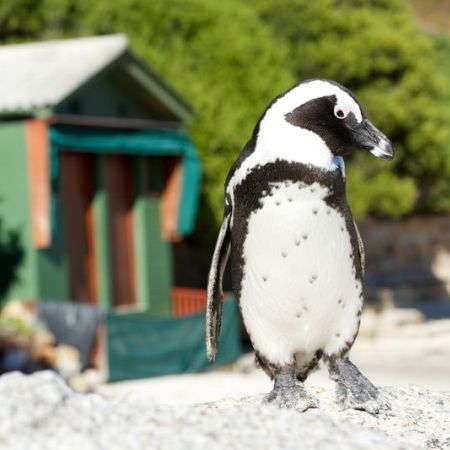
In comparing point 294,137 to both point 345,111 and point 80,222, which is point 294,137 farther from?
point 80,222

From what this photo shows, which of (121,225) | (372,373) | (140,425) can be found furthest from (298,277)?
(372,373)

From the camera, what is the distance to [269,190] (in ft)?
16.7

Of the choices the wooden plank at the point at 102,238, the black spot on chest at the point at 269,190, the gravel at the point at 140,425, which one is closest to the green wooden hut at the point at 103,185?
the wooden plank at the point at 102,238

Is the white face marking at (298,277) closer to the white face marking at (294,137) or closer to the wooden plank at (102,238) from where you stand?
the white face marking at (294,137)

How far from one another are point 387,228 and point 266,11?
6758mm

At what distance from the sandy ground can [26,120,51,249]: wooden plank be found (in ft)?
7.45

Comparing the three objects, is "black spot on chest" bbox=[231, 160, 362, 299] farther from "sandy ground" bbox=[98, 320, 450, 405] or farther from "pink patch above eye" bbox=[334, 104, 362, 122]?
"sandy ground" bbox=[98, 320, 450, 405]

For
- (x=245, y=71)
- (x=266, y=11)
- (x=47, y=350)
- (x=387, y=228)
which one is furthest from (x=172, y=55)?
(x=387, y=228)

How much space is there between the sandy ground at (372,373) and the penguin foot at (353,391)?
5.21 meters

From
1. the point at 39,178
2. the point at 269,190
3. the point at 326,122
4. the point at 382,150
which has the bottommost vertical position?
the point at 39,178

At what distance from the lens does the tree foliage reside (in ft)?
66.5

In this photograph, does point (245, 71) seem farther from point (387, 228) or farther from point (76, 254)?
point (387, 228)

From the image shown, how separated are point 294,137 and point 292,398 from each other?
1109 mm

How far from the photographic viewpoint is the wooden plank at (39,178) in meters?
15.6
